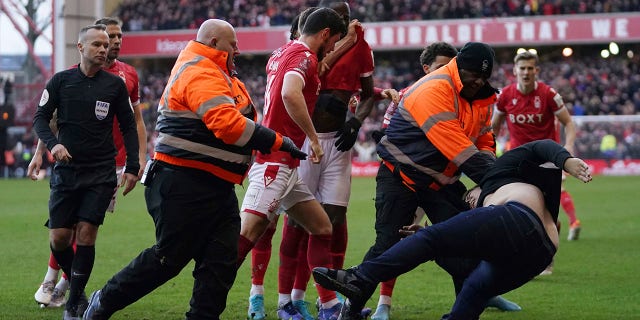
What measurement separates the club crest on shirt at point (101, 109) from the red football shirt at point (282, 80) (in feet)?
4.62

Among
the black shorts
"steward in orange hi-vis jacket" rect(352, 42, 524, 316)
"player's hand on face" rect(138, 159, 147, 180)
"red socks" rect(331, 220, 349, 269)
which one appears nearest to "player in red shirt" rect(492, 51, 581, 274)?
"red socks" rect(331, 220, 349, 269)

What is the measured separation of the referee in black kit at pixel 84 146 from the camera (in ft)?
25.9

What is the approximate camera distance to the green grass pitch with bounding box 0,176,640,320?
8438 millimetres

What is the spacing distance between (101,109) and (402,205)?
8.60ft

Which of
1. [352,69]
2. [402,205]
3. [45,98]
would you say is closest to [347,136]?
[352,69]

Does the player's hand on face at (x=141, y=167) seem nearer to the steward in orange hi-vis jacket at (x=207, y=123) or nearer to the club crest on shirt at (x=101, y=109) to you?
the club crest on shirt at (x=101, y=109)

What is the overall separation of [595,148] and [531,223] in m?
28.6

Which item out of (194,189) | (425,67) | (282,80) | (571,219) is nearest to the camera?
(194,189)

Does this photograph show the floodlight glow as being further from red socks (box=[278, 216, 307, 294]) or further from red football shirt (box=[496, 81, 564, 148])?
red socks (box=[278, 216, 307, 294])

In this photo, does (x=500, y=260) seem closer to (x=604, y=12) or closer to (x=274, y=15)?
(x=604, y=12)

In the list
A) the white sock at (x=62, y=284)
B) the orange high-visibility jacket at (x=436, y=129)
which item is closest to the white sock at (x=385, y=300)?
the orange high-visibility jacket at (x=436, y=129)

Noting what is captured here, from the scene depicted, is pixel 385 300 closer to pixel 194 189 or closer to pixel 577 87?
pixel 194 189

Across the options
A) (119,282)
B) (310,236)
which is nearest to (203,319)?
(119,282)

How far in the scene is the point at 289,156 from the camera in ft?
24.8
